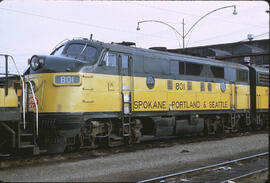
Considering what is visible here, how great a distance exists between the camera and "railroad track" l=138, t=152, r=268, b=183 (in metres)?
7.95

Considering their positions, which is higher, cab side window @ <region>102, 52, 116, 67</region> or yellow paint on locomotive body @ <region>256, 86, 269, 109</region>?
cab side window @ <region>102, 52, 116, 67</region>

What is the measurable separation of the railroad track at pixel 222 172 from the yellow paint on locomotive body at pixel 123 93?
3.98 metres

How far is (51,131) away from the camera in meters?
10.4

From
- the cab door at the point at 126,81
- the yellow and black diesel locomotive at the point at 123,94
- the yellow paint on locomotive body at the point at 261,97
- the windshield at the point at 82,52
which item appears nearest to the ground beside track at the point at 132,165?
the yellow and black diesel locomotive at the point at 123,94

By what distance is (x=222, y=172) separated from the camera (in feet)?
29.0

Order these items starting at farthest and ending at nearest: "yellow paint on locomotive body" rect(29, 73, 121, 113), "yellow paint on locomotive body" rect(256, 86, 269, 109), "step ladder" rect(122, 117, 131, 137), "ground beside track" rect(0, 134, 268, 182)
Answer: "yellow paint on locomotive body" rect(256, 86, 269, 109)
"step ladder" rect(122, 117, 131, 137)
"yellow paint on locomotive body" rect(29, 73, 121, 113)
"ground beside track" rect(0, 134, 268, 182)

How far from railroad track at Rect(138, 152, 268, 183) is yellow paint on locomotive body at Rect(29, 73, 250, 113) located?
13.0 ft

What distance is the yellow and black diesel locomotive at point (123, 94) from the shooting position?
10.5 m

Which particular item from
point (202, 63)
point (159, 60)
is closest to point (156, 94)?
point (159, 60)

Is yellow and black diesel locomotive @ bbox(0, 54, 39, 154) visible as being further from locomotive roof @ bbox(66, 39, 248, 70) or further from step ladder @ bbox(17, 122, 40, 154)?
locomotive roof @ bbox(66, 39, 248, 70)

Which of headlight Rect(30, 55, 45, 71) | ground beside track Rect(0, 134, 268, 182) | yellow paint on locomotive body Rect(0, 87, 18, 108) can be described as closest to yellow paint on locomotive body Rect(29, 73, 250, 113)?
headlight Rect(30, 55, 45, 71)

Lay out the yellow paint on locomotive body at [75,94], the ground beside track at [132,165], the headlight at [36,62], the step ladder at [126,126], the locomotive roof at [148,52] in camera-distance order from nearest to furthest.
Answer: the ground beside track at [132,165] → the yellow paint on locomotive body at [75,94] → the headlight at [36,62] → the locomotive roof at [148,52] → the step ladder at [126,126]

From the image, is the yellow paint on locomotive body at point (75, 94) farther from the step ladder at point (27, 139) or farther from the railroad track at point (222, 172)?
the railroad track at point (222, 172)

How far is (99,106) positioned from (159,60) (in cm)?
361
